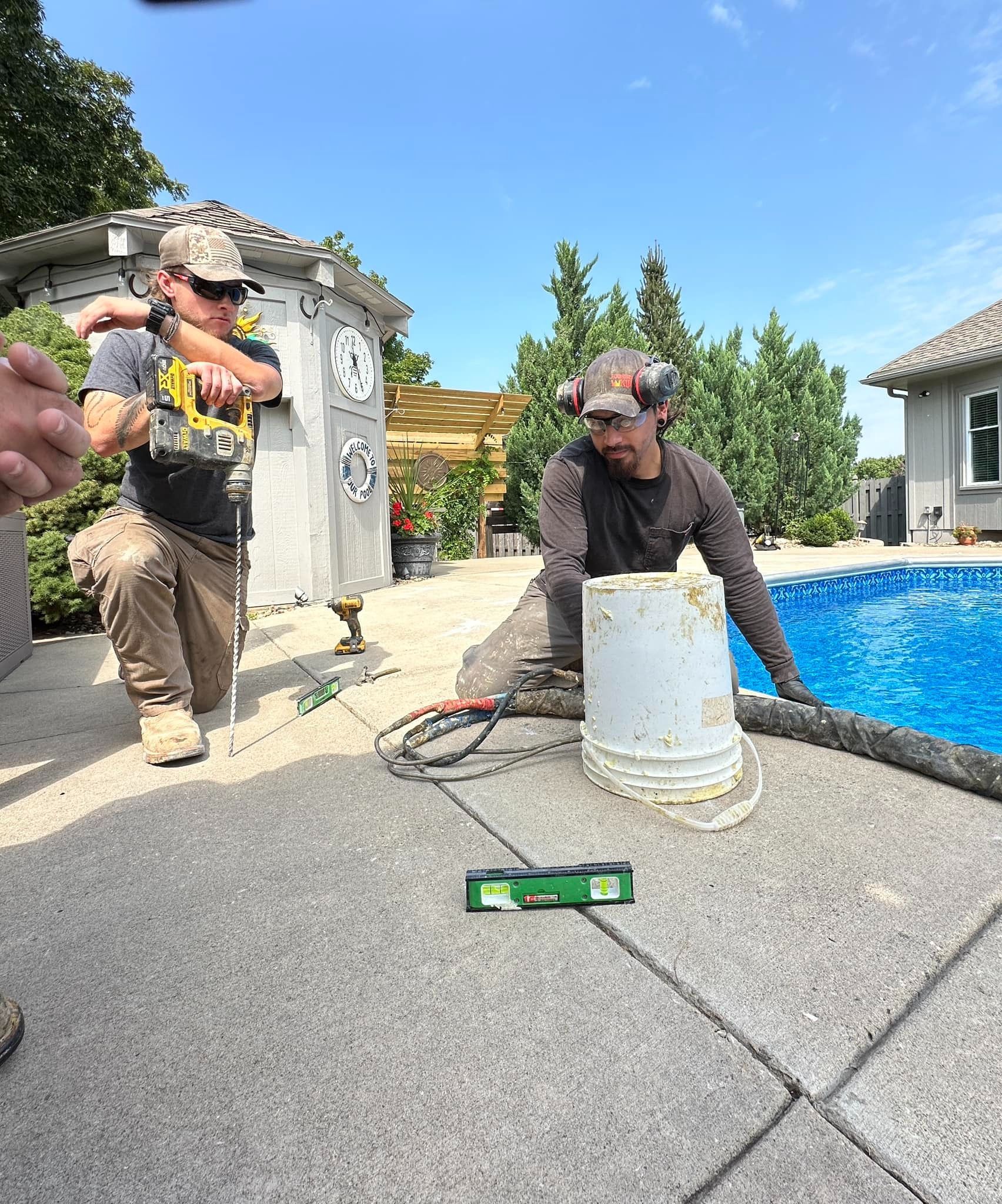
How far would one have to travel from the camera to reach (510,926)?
1.07 metres

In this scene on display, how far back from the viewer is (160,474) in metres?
2.28

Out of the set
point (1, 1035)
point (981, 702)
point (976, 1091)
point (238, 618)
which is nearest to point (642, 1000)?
point (976, 1091)

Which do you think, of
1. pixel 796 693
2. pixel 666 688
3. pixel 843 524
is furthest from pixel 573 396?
pixel 843 524

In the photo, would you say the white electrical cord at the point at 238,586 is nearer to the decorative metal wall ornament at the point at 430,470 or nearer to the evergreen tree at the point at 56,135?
the decorative metal wall ornament at the point at 430,470

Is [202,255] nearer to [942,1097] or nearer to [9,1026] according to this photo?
[9,1026]

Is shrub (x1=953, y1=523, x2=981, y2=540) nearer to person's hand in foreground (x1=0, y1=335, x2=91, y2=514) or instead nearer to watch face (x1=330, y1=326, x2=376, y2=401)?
watch face (x1=330, y1=326, x2=376, y2=401)

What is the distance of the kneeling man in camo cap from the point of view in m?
2.01

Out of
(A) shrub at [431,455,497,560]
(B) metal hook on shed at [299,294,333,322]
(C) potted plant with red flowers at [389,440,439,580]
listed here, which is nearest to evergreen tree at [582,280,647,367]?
(A) shrub at [431,455,497,560]

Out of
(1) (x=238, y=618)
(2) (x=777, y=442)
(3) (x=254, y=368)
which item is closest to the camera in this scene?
(3) (x=254, y=368)

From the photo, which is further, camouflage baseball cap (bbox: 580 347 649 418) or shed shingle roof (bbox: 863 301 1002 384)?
shed shingle roof (bbox: 863 301 1002 384)

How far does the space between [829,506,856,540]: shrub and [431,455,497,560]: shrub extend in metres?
7.08

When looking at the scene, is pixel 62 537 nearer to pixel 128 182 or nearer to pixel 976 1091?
pixel 976 1091

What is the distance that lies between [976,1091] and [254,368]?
2503 millimetres

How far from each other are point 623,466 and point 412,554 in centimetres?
607
